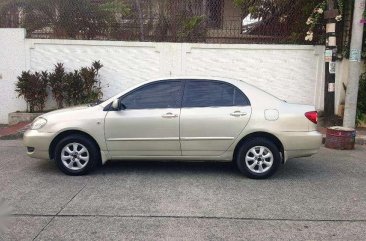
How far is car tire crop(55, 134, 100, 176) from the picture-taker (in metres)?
6.27

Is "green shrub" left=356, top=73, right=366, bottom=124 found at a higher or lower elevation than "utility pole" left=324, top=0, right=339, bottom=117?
lower

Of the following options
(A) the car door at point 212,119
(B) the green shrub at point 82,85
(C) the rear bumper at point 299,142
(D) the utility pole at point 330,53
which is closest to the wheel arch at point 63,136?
(A) the car door at point 212,119

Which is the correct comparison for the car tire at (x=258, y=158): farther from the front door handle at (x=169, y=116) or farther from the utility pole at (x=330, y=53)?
the utility pole at (x=330, y=53)

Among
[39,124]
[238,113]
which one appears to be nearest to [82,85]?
[39,124]

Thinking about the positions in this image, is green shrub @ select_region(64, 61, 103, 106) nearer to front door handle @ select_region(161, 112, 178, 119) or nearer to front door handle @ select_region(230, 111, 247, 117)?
front door handle @ select_region(161, 112, 178, 119)

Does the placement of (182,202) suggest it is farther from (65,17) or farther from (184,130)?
(65,17)

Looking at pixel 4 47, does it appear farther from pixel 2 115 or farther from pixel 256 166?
pixel 256 166

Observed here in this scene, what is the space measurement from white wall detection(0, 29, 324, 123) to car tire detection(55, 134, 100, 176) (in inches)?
188

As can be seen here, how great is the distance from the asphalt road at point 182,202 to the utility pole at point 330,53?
3009mm

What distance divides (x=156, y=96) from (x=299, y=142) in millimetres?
2231

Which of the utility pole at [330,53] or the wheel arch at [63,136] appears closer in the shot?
the wheel arch at [63,136]

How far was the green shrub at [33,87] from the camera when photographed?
1035cm

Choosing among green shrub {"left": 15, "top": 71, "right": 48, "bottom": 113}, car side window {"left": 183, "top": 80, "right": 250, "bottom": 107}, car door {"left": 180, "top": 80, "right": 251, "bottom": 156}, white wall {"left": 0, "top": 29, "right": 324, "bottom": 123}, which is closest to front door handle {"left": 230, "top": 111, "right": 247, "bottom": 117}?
car door {"left": 180, "top": 80, "right": 251, "bottom": 156}

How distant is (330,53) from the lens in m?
9.62
